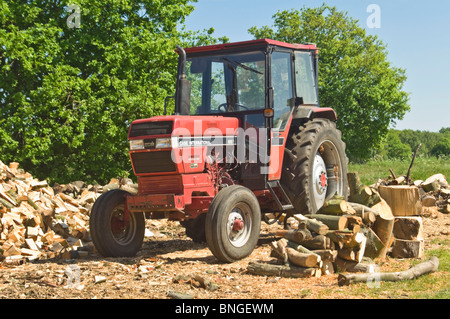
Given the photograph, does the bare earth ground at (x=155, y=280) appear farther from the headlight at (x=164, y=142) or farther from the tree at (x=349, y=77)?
the tree at (x=349, y=77)

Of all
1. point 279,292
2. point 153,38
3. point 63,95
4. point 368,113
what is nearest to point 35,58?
point 63,95

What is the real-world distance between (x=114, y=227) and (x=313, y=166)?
320 cm

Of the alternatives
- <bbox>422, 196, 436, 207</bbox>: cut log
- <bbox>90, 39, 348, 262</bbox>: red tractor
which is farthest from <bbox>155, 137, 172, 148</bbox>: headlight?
<bbox>422, 196, 436, 207</bbox>: cut log

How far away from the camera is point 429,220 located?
1238 cm

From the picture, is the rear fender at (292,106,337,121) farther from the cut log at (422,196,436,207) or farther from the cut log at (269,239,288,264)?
the cut log at (422,196,436,207)

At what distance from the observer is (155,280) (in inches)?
251

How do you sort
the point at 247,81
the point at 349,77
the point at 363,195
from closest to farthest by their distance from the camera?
the point at 247,81 < the point at 363,195 < the point at 349,77

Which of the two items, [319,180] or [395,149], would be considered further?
[395,149]

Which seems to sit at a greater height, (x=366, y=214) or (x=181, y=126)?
(x=181, y=126)

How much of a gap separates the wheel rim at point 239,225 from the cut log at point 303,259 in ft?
3.04

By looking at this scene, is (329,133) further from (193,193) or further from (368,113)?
(368,113)

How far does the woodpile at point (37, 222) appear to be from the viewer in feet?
28.4

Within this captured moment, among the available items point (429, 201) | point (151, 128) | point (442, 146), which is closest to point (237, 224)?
point (151, 128)

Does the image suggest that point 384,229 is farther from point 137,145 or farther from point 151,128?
point 137,145
